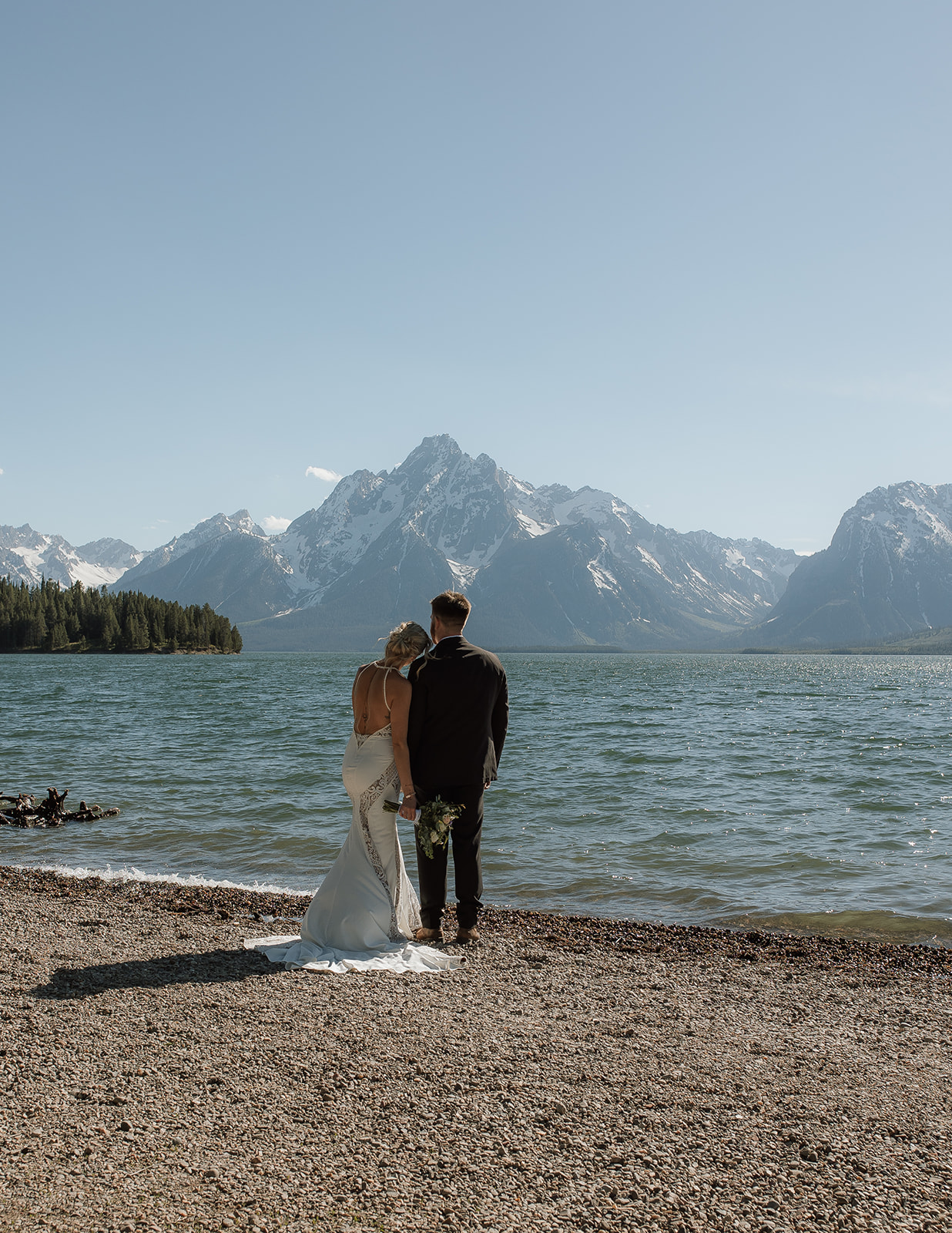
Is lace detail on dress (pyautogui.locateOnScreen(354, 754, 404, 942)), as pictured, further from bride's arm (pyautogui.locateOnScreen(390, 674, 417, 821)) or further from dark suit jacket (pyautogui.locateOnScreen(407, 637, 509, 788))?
dark suit jacket (pyautogui.locateOnScreen(407, 637, 509, 788))

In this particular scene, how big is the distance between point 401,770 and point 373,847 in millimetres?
902

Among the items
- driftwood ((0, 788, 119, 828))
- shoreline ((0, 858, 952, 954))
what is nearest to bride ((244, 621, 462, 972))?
shoreline ((0, 858, 952, 954))

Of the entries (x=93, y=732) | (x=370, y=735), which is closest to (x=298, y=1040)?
(x=370, y=735)

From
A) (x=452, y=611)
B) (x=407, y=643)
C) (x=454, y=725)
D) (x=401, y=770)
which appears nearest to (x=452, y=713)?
(x=454, y=725)

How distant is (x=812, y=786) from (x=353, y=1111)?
22859mm

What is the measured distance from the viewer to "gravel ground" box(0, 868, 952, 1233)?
438 centimetres

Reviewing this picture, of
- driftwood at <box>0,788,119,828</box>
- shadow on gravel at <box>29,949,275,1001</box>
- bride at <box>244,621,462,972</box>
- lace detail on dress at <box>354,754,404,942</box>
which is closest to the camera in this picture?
shadow on gravel at <box>29,949,275,1001</box>

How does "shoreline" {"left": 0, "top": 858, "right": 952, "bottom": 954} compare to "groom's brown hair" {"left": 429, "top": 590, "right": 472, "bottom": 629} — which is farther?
"shoreline" {"left": 0, "top": 858, "right": 952, "bottom": 954}

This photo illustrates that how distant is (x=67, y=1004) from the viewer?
706 cm

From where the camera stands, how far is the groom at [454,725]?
8922 millimetres

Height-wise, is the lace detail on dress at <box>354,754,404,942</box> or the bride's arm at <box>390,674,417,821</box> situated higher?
the bride's arm at <box>390,674,417,821</box>

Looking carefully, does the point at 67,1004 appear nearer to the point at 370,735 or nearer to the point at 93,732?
the point at 370,735

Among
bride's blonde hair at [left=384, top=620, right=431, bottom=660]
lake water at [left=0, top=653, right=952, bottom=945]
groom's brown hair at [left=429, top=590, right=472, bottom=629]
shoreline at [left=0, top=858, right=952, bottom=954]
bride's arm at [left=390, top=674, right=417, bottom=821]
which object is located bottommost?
lake water at [left=0, top=653, right=952, bottom=945]

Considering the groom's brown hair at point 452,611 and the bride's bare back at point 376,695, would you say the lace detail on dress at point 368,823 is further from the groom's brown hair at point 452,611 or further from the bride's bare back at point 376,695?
the groom's brown hair at point 452,611
